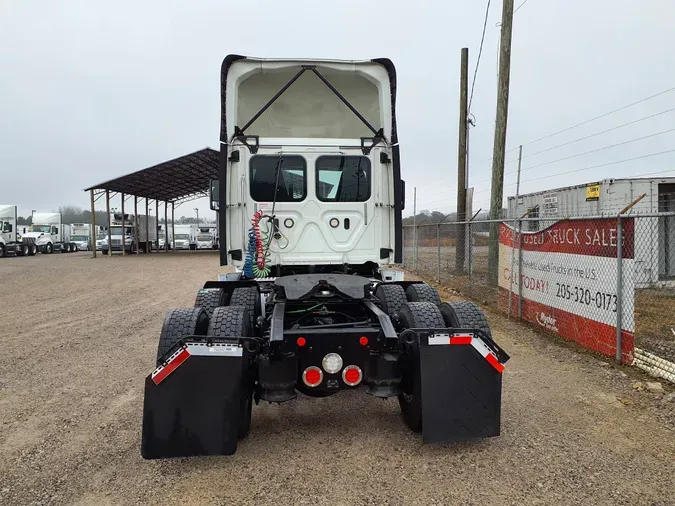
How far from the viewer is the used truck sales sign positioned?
590 cm

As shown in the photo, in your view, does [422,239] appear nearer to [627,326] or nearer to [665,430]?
[627,326]

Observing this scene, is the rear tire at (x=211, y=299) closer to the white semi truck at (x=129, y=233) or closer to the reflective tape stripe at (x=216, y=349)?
the reflective tape stripe at (x=216, y=349)

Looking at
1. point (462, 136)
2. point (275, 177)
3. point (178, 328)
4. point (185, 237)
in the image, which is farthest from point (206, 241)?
point (178, 328)

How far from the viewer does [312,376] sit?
11.7ft

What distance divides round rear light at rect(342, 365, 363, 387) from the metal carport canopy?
2464 centimetres

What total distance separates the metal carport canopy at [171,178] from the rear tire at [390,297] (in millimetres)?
23284

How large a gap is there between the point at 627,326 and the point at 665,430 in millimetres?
1938

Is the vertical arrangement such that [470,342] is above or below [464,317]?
below

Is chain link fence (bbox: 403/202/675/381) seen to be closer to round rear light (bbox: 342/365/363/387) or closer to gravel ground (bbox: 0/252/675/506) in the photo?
gravel ground (bbox: 0/252/675/506)

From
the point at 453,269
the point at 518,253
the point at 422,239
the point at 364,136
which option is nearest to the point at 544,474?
the point at 364,136

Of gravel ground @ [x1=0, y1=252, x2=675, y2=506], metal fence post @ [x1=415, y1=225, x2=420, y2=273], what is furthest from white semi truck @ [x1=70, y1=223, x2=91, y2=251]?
gravel ground @ [x1=0, y1=252, x2=675, y2=506]

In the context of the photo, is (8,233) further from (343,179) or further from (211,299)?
(343,179)

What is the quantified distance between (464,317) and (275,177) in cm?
266

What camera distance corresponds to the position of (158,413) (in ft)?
10.9
